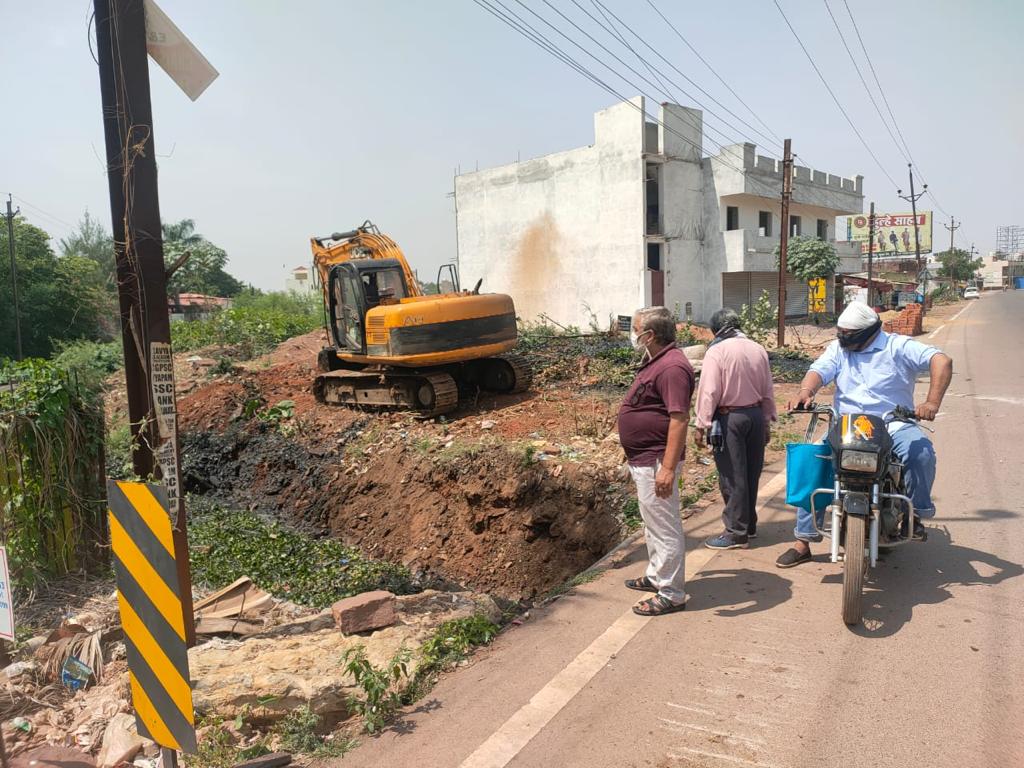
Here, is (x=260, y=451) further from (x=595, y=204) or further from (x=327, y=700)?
(x=595, y=204)

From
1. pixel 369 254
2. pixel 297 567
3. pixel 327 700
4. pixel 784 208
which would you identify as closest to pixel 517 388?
pixel 369 254

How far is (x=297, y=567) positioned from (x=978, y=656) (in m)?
5.40

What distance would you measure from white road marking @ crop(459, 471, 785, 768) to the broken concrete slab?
3.96 ft

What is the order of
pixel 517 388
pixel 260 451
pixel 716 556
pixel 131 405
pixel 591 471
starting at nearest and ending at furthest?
pixel 131 405 < pixel 716 556 < pixel 591 471 < pixel 260 451 < pixel 517 388

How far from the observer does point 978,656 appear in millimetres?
3701

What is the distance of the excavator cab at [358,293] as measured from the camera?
12203 millimetres

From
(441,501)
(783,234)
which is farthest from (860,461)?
(783,234)

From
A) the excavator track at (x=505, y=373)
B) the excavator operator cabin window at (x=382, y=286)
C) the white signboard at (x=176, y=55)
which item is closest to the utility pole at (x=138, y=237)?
the white signboard at (x=176, y=55)

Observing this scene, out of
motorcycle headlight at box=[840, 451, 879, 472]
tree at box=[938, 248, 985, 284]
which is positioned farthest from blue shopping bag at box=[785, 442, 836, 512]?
tree at box=[938, 248, 985, 284]

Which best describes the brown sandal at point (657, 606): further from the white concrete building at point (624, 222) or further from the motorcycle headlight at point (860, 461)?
the white concrete building at point (624, 222)

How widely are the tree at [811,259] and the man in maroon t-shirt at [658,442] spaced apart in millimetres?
28752

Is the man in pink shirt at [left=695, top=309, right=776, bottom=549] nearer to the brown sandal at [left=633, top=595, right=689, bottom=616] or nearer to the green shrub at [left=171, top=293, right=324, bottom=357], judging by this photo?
the brown sandal at [left=633, top=595, right=689, bottom=616]

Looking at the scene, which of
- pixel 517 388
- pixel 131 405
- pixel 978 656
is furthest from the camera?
pixel 517 388

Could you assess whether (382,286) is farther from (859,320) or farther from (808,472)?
(808,472)
